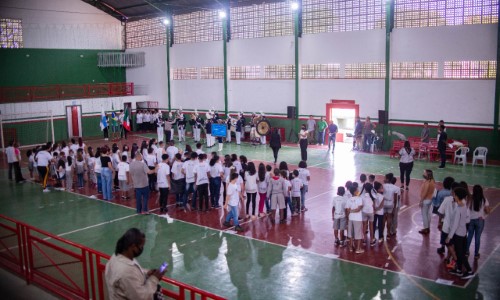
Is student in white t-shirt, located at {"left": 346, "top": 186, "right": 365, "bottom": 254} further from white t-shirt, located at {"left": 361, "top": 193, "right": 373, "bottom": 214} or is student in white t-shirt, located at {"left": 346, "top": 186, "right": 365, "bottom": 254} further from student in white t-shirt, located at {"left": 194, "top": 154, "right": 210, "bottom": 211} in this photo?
student in white t-shirt, located at {"left": 194, "top": 154, "right": 210, "bottom": 211}

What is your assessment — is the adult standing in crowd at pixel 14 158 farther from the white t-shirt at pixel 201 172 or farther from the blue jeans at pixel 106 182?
the white t-shirt at pixel 201 172

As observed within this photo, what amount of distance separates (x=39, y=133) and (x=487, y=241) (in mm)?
29995

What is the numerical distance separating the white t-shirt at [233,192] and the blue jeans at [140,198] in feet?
10.8

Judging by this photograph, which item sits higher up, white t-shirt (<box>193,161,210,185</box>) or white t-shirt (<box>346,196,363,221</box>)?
white t-shirt (<box>193,161,210,185</box>)

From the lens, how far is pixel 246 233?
1309cm

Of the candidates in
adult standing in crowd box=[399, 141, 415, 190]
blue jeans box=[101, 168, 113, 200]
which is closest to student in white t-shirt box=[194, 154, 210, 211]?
blue jeans box=[101, 168, 113, 200]

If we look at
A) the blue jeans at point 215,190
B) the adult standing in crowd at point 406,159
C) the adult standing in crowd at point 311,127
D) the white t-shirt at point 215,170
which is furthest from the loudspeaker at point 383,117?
the white t-shirt at point 215,170

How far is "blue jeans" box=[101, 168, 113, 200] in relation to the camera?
16.8 meters

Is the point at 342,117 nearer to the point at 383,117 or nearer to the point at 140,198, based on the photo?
the point at 383,117

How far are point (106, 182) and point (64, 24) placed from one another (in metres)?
24.2

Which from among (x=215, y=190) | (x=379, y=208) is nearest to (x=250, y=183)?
(x=215, y=190)

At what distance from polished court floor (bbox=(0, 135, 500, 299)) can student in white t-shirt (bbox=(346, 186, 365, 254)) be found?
1.25ft

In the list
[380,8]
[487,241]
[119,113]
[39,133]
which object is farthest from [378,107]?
[39,133]

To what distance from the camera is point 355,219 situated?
37.0 ft
